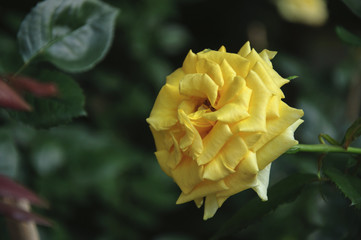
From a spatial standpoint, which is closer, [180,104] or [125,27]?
Answer: [180,104]

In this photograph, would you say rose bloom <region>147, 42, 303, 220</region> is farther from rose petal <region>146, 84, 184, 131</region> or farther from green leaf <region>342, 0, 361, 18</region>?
green leaf <region>342, 0, 361, 18</region>

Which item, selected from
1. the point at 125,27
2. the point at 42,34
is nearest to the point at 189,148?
the point at 42,34

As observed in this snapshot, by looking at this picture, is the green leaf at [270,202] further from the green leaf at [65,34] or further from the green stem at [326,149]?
the green leaf at [65,34]

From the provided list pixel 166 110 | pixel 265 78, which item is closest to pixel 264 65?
pixel 265 78

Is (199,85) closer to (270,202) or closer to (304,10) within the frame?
(270,202)

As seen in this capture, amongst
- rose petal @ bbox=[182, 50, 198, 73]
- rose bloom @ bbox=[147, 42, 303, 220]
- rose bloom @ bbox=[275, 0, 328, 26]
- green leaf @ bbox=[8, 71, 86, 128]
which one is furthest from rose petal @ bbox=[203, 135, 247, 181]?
rose bloom @ bbox=[275, 0, 328, 26]

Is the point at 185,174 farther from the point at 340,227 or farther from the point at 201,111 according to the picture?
the point at 340,227

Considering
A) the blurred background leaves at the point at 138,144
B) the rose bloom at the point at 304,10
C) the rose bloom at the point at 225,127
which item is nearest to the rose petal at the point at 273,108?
the rose bloom at the point at 225,127

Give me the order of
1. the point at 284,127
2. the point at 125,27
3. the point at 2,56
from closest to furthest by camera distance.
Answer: the point at 284,127 < the point at 2,56 < the point at 125,27
